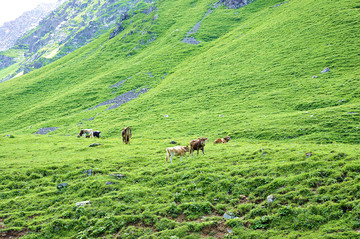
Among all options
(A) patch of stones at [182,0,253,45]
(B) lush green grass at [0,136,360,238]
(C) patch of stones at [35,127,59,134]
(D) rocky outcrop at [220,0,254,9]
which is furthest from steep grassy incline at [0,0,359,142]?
(B) lush green grass at [0,136,360,238]

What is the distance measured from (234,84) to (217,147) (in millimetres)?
30582

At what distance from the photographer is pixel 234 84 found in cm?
5062

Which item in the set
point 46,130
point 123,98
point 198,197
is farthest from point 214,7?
point 198,197

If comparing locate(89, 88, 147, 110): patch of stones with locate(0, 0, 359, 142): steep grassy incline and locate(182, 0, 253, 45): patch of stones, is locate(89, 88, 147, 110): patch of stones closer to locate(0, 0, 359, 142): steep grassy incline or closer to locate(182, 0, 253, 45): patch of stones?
locate(0, 0, 359, 142): steep grassy incline

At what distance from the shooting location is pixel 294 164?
576 inches

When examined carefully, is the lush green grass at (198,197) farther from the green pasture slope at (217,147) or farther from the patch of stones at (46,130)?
the patch of stones at (46,130)

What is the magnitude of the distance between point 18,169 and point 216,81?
45.8 m

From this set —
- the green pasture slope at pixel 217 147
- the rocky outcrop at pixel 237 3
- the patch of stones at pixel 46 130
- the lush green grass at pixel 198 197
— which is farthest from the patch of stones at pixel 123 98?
the rocky outcrop at pixel 237 3

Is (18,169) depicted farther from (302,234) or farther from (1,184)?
(302,234)

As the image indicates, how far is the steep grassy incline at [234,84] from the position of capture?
105ft

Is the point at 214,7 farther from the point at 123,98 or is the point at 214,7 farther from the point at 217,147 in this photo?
the point at 217,147

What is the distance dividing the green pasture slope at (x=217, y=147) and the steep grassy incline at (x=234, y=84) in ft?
1.15

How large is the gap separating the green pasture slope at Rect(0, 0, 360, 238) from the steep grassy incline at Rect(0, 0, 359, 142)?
0.35 meters

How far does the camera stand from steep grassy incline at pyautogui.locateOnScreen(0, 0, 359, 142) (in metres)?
31.9
